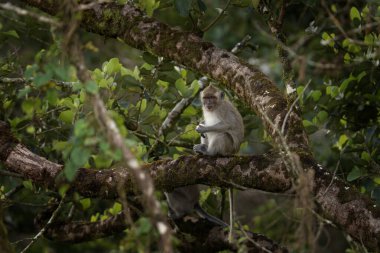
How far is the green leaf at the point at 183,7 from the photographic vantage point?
5.73m

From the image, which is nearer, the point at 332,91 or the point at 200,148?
the point at 332,91

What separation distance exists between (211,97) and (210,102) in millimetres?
83

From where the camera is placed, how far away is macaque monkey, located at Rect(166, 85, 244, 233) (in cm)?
700

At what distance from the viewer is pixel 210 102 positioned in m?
7.37

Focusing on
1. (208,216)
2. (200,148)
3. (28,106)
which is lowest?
(208,216)

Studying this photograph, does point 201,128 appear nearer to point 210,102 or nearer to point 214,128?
point 214,128

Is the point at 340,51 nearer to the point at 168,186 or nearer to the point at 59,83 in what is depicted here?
the point at 168,186

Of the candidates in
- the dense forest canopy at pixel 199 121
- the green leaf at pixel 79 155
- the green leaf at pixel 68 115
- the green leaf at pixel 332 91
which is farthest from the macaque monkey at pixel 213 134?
the green leaf at pixel 79 155

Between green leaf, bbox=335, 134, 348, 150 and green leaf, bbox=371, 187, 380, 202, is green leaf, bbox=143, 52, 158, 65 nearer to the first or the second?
green leaf, bbox=335, 134, 348, 150

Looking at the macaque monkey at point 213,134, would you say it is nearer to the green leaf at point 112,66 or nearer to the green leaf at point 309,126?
the green leaf at point 309,126

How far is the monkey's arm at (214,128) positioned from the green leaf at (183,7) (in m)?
1.59

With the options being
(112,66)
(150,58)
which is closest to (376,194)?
(150,58)

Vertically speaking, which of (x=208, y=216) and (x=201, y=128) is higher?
(x=201, y=128)

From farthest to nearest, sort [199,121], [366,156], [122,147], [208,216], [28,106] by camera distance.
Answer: [199,121], [208,216], [366,156], [28,106], [122,147]
